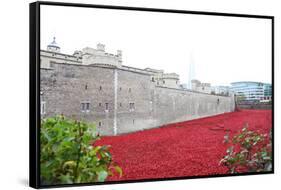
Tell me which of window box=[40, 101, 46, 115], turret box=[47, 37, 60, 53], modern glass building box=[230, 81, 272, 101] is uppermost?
turret box=[47, 37, 60, 53]

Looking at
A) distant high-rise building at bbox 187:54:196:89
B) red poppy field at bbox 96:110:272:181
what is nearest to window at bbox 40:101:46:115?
red poppy field at bbox 96:110:272:181

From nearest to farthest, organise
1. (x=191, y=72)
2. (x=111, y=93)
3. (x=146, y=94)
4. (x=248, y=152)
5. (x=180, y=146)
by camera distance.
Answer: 1. (x=111, y=93)
2. (x=146, y=94)
3. (x=180, y=146)
4. (x=191, y=72)
5. (x=248, y=152)

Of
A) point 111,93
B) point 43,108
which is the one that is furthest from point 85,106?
point 43,108

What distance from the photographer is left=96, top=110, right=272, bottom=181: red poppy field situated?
5586 mm

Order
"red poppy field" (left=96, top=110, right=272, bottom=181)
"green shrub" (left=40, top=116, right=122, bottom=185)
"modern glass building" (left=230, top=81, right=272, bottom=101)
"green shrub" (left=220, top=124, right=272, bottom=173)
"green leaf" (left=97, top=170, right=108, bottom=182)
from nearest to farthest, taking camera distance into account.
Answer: "green shrub" (left=40, top=116, right=122, bottom=185) → "green leaf" (left=97, top=170, right=108, bottom=182) → "red poppy field" (left=96, top=110, right=272, bottom=181) → "green shrub" (left=220, top=124, right=272, bottom=173) → "modern glass building" (left=230, top=81, right=272, bottom=101)

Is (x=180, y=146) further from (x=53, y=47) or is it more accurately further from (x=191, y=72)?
(x=53, y=47)

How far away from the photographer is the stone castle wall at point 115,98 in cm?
525

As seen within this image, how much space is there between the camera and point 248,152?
20.6 feet

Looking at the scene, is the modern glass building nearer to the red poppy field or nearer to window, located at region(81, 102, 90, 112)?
the red poppy field

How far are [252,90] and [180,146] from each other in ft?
3.71

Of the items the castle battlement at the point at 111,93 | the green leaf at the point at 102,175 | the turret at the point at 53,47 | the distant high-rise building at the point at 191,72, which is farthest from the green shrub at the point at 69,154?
the distant high-rise building at the point at 191,72

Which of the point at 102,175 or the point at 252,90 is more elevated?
the point at 252,90

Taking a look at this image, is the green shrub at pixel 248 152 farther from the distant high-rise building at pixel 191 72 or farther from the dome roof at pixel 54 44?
the dome roof at pixel 54 44

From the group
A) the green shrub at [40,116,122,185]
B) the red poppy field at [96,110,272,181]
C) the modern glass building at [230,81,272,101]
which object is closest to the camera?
the green shrub at [40,116,122,185]
